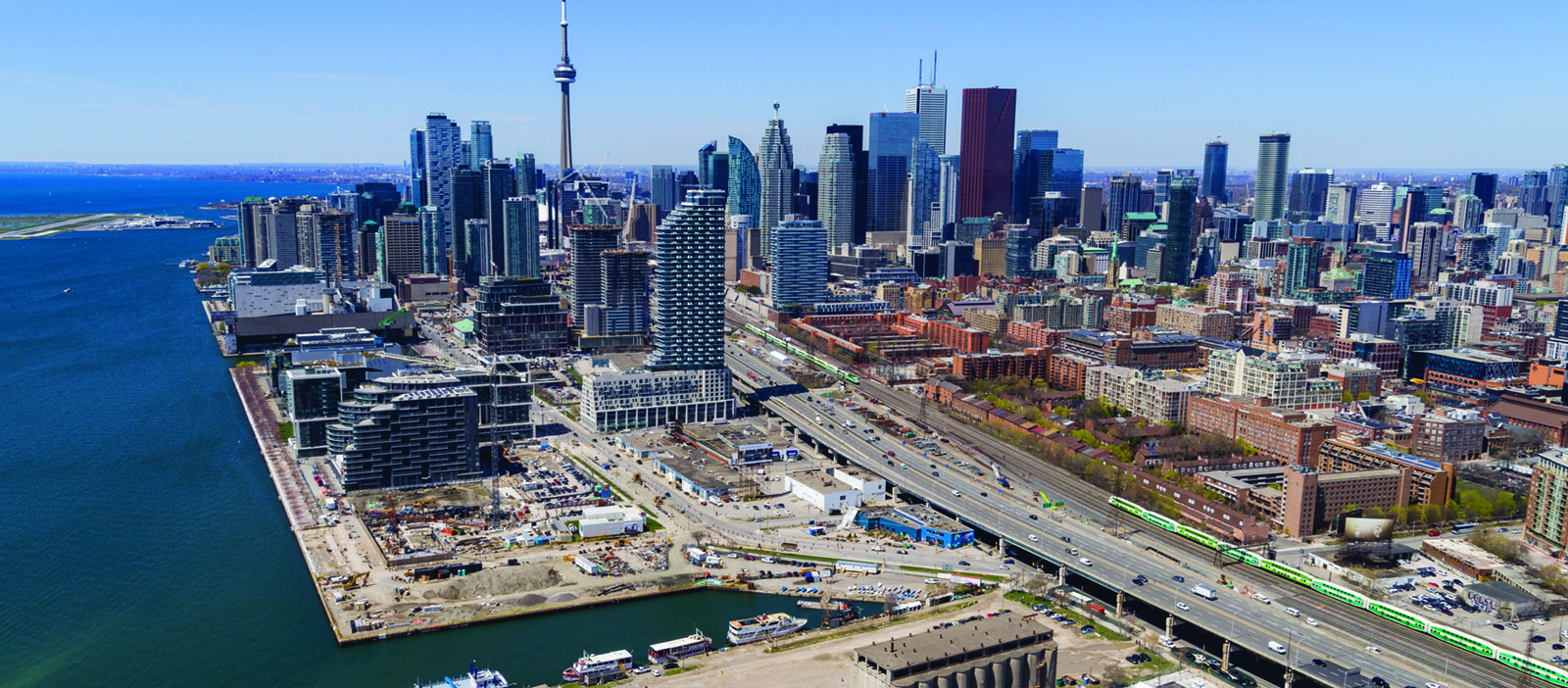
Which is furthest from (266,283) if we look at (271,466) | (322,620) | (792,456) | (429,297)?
(322,620)

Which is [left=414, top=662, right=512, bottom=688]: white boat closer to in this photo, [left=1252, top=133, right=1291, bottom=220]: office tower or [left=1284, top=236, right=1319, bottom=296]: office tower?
[left=1284, top=236, right=1319, bottom=296]: office tower

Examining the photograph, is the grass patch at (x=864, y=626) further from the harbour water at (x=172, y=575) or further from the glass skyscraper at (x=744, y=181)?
the glass skyscraper at (x=744, y=181)

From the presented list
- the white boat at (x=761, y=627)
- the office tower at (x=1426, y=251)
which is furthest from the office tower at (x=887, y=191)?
the white boat at (x=761, y=627)

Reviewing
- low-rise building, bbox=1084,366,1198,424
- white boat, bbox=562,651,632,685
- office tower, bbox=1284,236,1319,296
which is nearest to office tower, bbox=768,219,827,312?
low-rise building, bbox=1084,366,1198,424

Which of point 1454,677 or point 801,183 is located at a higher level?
point 801,183

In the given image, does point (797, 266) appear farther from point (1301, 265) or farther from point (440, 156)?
point (440, 156)

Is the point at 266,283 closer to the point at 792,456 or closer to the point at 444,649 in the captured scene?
the point at 792,456

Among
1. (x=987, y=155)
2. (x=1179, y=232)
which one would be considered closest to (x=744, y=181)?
(x=987, y=155)
